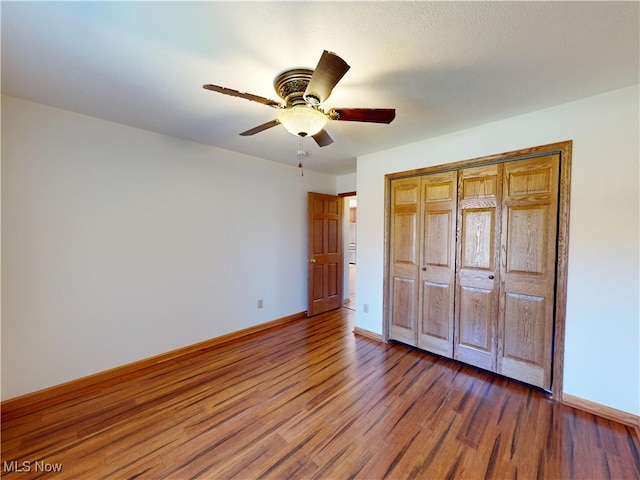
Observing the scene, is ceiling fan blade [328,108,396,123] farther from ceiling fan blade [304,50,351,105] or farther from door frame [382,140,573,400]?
door frame [382,140,573,400]

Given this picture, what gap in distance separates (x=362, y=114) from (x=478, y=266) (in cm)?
190

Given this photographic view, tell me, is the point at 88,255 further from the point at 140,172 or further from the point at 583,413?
→ the point at 583,413

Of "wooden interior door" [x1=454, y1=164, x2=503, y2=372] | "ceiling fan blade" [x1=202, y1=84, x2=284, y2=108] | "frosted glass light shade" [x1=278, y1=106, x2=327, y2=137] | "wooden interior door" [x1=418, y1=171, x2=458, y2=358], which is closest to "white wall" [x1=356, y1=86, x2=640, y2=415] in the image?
"wooden interior door" [x1=454, y1=164, x2=503, y2=372]

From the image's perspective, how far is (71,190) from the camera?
2238 mm

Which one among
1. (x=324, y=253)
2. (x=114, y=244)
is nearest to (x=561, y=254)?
(x=324, y=253)

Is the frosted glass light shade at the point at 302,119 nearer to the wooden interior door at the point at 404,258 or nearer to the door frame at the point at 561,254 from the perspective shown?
the wooden interior door at the point at 404,258

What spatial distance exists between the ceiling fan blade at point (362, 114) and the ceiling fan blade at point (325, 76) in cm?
17

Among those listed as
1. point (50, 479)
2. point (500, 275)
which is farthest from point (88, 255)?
point (500, 275)

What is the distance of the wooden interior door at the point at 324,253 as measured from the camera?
414cm

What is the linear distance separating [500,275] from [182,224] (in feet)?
10.8

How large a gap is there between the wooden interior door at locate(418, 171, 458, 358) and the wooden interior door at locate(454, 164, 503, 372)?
0.07 m

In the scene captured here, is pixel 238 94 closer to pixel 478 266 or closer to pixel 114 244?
pixel 114 244

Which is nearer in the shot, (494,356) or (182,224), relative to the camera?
(494,356)

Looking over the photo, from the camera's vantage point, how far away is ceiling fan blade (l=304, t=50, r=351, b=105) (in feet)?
3.80
